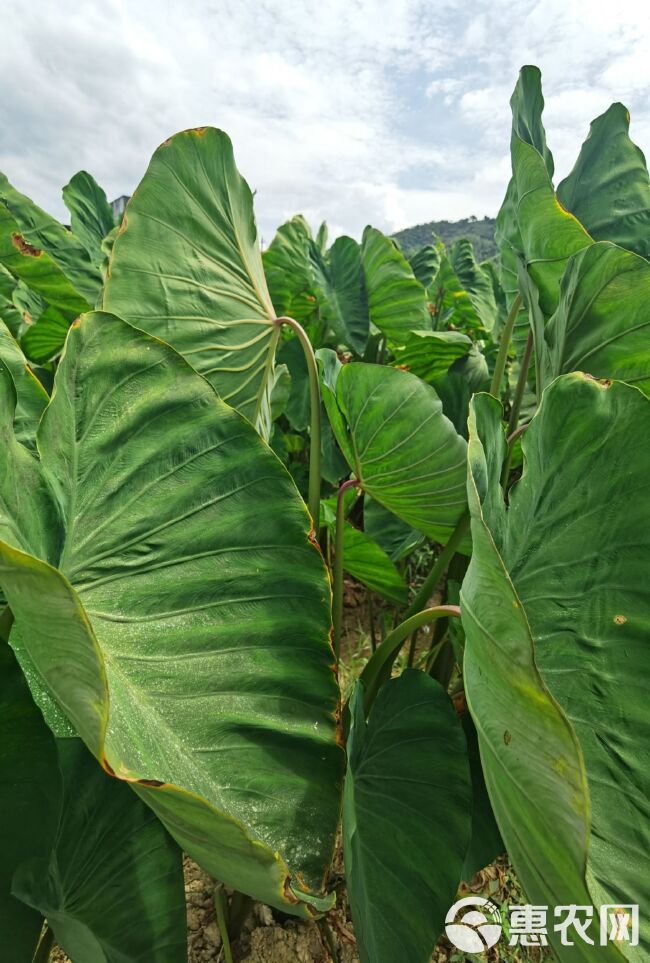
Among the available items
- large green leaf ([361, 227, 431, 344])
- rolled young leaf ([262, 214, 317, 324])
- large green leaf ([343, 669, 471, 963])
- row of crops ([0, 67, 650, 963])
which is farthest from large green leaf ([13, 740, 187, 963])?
rolled young leaf ([262, 214, 317, 324])

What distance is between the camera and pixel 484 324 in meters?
2.63

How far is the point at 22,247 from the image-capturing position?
127 cm

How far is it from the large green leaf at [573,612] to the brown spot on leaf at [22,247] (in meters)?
1.17

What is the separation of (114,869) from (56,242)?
2093 millimetres

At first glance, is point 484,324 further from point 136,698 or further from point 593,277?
point 136,698

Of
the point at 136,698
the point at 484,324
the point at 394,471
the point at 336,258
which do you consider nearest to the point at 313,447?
the point at 394,471

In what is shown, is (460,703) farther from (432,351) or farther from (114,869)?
(432,351)

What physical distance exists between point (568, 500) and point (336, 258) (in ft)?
5.98

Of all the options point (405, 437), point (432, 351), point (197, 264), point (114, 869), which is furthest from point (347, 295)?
point (114, 869)

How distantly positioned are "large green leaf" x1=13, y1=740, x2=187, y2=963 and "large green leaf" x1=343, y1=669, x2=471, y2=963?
163 millimetres

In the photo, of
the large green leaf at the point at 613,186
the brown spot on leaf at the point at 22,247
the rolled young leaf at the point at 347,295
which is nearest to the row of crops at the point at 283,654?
the large green leaf at the point at 613,186

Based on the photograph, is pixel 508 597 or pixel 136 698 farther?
pixel 136 698

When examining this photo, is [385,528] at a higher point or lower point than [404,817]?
higher

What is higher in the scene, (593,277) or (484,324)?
(484,324)
